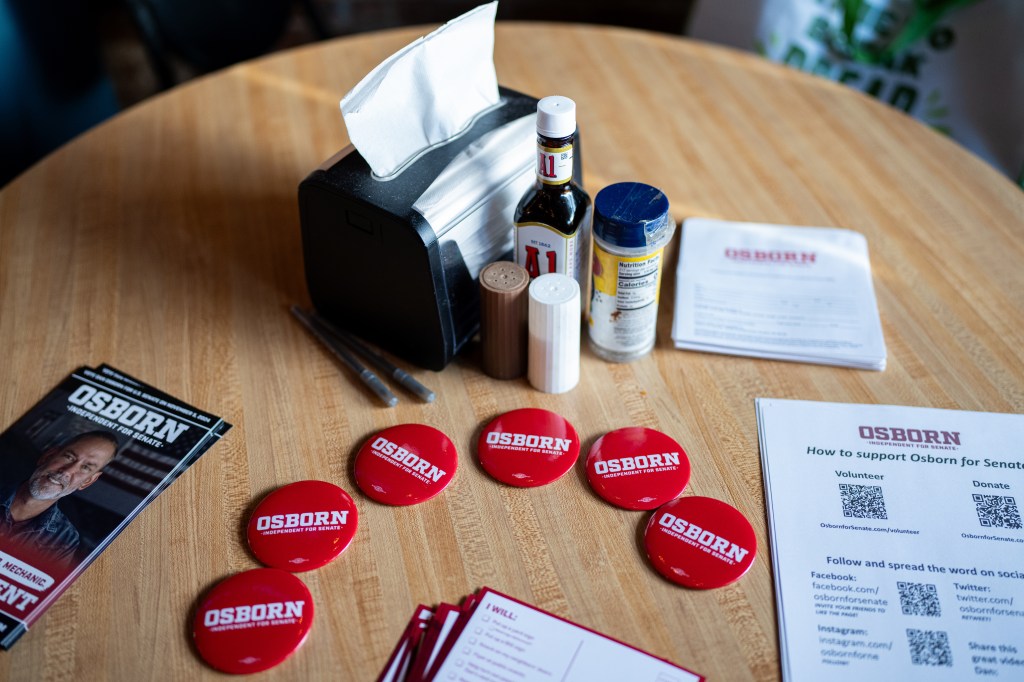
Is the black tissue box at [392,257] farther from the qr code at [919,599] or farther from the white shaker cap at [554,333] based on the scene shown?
the qr code at [919,599]

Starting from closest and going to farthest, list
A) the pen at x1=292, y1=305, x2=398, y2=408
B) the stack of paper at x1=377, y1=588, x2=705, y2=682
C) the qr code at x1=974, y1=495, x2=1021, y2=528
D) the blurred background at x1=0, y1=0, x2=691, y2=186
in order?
the stack of paper at x1=377, y1=588, x2=705, y2=682, the qr code at x1=974, y1=495, x2=1021, y2=528, the pen at x1=292, y1=305, x2=398, y2=408, the blurred background at x1=0, y1=0, x2=691, y2=186

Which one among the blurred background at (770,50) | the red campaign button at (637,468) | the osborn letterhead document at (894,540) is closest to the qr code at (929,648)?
the osborn letterhead document at (894,540)

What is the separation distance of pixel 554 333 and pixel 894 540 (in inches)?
15.8

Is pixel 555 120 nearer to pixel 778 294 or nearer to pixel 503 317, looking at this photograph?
pixel 503 317

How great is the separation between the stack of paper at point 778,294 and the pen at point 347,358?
36 centimetres

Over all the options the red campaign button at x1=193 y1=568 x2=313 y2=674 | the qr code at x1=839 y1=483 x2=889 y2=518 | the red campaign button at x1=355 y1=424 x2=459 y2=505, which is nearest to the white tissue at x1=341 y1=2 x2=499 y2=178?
the red campaign button at x1=355 y1=424 x2=459 y2=505

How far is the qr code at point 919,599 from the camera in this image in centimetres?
81

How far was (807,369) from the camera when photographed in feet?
3.45

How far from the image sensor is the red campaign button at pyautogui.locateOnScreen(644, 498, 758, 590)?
84 cm

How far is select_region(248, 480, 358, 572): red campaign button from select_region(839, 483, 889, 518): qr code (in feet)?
1.65

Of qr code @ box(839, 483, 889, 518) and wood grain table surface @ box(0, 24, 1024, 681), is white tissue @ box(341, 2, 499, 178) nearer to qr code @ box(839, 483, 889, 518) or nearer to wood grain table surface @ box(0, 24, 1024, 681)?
wood grain table surface @ box(0, 24, 1024, 681)

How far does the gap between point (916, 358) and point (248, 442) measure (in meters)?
0.79

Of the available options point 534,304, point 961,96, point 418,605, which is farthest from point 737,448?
point 961,96

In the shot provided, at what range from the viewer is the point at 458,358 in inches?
42.3
